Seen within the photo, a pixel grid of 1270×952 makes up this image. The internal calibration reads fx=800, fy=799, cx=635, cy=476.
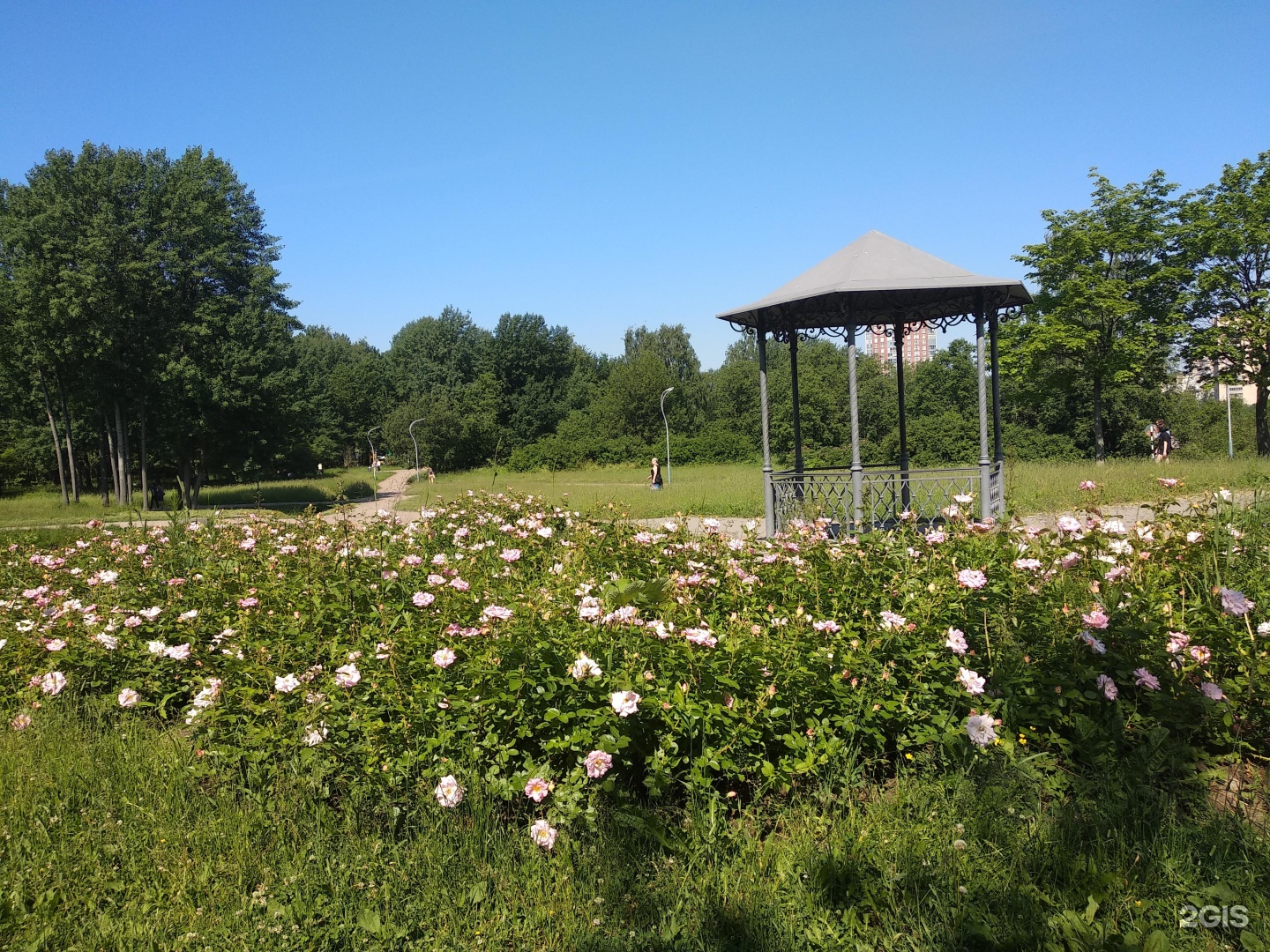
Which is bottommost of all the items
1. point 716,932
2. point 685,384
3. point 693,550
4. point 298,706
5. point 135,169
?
point 716,932

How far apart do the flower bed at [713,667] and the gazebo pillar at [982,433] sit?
4.98 metres

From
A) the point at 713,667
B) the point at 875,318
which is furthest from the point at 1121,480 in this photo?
the point at 713,667

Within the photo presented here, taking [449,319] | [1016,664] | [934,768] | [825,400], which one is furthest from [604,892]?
[449,319]

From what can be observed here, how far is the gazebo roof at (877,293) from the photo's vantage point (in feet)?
29.5

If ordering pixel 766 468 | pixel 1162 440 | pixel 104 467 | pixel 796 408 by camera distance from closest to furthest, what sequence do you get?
pixel 766 468 → pixel 796 408 → pixel 1162 440 → pixel 104 467

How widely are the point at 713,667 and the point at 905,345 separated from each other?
25.4 meters

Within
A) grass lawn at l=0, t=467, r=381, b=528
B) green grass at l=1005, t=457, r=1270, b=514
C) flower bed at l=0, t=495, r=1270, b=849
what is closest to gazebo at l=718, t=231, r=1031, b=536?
green grass at l=1005, t=457, r=1270, b=514

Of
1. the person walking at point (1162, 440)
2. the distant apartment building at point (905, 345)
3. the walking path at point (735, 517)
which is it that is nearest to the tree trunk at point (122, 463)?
the walking path at point (735, 517)

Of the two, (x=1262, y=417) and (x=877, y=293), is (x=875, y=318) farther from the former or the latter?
(x=1262, y=417)

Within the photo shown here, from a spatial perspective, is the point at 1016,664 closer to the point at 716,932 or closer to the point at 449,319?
the point at 716,932

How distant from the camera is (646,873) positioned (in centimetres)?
269

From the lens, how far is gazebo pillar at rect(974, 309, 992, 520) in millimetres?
9336

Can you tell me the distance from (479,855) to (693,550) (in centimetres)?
237

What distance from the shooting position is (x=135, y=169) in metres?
32.0
